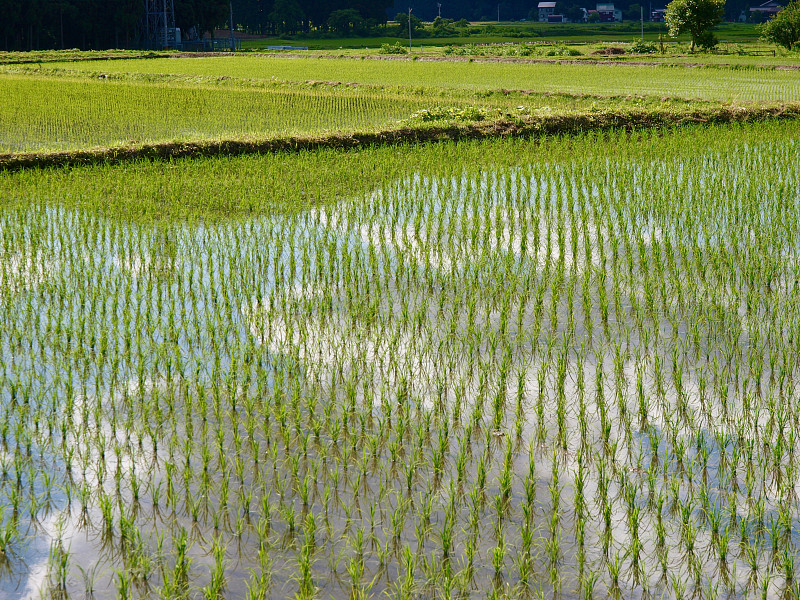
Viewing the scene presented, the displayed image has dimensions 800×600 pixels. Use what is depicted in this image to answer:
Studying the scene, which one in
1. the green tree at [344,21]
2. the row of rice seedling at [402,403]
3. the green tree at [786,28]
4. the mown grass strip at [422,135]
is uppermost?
the green tree at [344,21]

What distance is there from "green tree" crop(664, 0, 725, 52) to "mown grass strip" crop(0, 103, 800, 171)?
17.8 meters

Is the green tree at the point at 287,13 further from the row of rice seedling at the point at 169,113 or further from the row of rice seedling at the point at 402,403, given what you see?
the row of rice seedling at the point at 402,403

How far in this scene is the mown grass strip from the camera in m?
8.55

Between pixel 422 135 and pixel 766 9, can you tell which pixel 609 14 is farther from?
pixel 422 135

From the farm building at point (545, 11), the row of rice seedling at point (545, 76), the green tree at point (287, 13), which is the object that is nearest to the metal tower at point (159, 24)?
the green tree at point (287, 13)

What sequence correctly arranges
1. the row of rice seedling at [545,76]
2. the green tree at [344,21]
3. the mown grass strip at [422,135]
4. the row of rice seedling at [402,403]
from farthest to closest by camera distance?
the green tree at [344,21] < the row of rice seedling at [545,76] < the mown grass strip at [422,135] < the row of rice seedling at [402,403]

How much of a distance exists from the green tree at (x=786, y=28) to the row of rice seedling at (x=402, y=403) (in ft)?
80.7

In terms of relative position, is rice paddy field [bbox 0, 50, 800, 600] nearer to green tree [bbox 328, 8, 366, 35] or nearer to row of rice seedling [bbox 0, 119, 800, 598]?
row of rice seedling [bbox 0, 119, 800, 598]

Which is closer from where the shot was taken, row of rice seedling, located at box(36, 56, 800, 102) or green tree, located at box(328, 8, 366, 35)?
row of rice seedling, located at box(36, 56, 800, 102)

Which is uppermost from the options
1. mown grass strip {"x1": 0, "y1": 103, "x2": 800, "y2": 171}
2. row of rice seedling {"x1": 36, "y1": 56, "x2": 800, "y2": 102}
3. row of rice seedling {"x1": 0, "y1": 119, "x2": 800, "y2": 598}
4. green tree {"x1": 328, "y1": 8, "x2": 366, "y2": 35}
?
green tree {"x1": 328, "y1": 8, "x2": 366, "y2": 35}

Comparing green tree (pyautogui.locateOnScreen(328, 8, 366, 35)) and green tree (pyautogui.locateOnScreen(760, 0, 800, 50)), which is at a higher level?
green tree (pyautogui.locateOnScreen(328, 8, 366, 35))

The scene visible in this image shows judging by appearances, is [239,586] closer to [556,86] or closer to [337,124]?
[337,124]

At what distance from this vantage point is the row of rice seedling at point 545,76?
15.7 m

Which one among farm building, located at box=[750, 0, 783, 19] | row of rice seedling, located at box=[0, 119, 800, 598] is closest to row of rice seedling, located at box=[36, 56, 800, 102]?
row of rice seedling, located at box=[0, 119, 800, 598]
